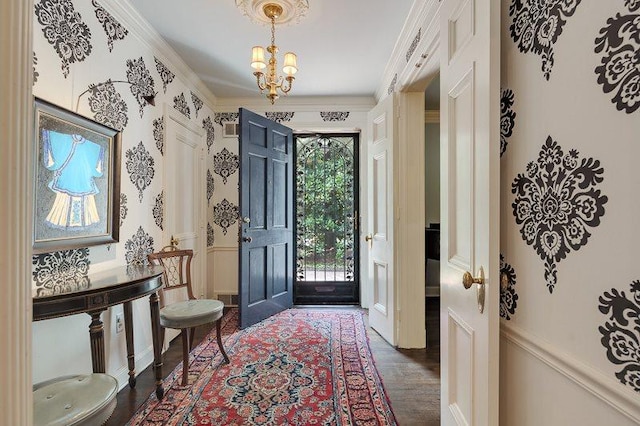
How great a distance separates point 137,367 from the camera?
7.50ft

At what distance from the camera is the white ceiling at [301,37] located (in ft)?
7.09

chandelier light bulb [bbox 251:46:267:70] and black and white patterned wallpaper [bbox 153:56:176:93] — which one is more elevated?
black and white patterned wallpaper [bbox 153:56:176:93]

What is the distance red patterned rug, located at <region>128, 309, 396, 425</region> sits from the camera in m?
1.79

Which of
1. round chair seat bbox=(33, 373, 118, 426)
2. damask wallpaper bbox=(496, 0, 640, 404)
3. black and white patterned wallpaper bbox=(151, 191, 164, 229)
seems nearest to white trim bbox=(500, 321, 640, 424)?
damask wallpaper bbox=(496, 0, 640, 404)

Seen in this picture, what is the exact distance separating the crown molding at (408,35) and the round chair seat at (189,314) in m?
2.34

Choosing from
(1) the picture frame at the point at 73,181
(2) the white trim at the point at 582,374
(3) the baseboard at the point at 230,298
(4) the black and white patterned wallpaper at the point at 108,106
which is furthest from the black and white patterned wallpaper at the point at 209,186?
(2) the white trim at the point at 582,374

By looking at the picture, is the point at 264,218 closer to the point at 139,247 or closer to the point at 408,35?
the point at 139,247

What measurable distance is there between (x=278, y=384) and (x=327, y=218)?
2.26 m

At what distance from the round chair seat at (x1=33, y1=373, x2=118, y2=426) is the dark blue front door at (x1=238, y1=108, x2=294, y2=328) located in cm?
180

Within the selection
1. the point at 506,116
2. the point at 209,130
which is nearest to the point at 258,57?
the point at 506,116

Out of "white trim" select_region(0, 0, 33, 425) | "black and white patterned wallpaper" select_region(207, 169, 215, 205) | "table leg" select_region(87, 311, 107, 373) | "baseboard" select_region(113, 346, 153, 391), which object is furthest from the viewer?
"black and white patterned wallpaper" select_region(207, 169, 215, 205)

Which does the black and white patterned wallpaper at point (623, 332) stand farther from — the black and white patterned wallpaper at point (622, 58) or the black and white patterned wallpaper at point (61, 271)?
the black and white patterned wallpaper at point (61, 271)

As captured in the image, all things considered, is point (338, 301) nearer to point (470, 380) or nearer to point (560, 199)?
point (470, 380)

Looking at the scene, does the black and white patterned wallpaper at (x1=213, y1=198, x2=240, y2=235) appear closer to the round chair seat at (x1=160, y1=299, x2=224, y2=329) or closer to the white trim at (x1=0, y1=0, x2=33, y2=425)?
the round chair seat at (x1=160, y1=299, x2=224, y2=329)
